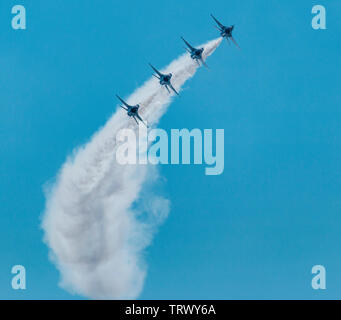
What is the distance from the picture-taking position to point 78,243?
311 ft

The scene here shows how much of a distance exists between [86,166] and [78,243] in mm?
13440

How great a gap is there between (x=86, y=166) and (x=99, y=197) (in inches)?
235
